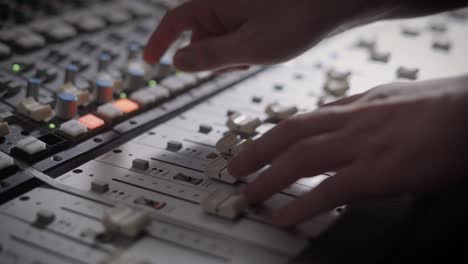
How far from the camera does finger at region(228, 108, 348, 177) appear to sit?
3.10 ft

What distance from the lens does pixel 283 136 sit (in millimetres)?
971

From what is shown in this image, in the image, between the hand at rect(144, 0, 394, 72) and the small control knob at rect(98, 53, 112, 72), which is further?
the small control knob at rect(98, 53, 112, 72)

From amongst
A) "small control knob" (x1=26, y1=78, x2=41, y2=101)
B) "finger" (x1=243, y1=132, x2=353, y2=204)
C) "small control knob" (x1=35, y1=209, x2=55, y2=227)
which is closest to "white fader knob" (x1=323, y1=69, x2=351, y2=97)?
"finger" (x1=243, y1=132, x2=353, y2=204)

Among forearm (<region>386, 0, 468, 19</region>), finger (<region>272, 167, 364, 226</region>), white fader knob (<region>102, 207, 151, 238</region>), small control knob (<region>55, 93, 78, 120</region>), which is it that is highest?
forearm (<region>386, 0, 468, 19</region>)

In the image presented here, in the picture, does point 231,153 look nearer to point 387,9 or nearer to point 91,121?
point 91,121

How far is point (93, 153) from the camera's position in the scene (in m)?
1.15

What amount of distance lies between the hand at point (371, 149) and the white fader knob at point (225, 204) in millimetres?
24

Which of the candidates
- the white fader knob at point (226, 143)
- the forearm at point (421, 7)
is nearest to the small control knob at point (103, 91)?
the white fader knob at point (226, 143)

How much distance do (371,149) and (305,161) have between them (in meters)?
0.11

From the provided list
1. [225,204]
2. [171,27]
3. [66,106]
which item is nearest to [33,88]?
[66,106]

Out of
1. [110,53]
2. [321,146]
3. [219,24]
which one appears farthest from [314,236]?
[110,53]

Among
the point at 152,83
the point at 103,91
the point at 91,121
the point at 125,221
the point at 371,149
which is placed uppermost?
the point at 152,83

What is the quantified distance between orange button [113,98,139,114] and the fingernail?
0.15 metres

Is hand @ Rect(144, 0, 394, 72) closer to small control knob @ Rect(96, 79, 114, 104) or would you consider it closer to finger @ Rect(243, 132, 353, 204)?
small control knob @ Rect(96, 79, 114, 104)
